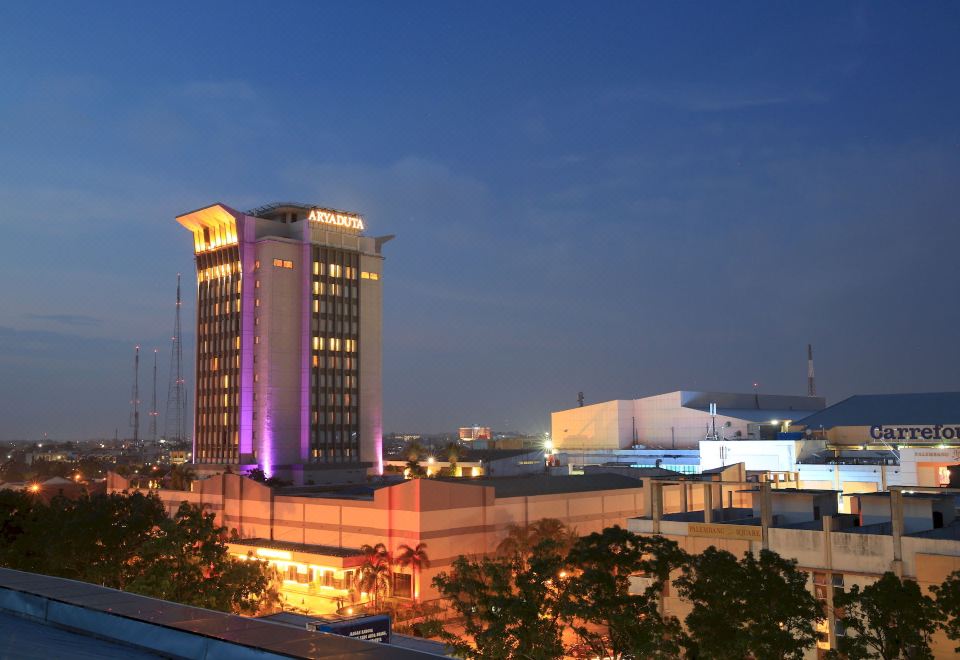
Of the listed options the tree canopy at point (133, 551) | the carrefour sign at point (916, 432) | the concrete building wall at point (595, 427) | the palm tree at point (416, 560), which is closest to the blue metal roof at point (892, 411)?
the carrefour sign at point (916, 432)

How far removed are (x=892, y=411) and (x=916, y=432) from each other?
1886 cm

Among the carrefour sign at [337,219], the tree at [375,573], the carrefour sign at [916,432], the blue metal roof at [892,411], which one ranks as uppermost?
the carrefour sign at [337,219]

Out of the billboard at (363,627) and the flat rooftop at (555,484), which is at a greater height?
the flat rooftop at (555,484)

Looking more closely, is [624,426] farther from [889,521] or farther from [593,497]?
[889,521]

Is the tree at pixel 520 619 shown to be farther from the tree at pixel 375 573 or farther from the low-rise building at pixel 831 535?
the tree at pixel 375 573

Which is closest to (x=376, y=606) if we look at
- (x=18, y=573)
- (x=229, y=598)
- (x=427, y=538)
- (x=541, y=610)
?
(x=427, y=538)

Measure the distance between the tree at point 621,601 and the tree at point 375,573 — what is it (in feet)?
150

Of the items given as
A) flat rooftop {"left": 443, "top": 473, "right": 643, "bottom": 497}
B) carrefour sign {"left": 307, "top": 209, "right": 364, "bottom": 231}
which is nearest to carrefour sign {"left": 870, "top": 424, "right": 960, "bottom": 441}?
flat rooftop {"left": 443, "top": 473, "right": 643, "bottom": 497}

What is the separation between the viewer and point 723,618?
3525 centimetres

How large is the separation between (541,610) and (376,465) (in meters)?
130

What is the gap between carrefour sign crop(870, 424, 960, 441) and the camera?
108 metres

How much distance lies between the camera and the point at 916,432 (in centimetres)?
11275

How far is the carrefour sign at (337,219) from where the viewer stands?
16250cm

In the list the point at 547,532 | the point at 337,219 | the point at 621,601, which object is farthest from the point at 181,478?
the point at 621,601
